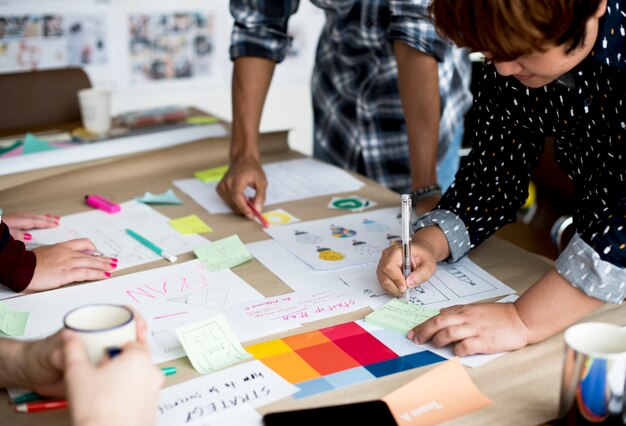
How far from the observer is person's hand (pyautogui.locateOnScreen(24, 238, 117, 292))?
3.96 feet

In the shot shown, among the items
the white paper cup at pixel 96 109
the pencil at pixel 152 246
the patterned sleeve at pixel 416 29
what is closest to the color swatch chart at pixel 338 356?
the pencil at pixel 152 246

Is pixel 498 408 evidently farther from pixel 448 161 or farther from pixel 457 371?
pixel 448 161

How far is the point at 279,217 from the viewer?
4.99 feet

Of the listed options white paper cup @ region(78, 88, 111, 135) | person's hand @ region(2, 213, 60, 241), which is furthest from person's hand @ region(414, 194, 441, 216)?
white paper cup @ region(78, 88, 111, 135)

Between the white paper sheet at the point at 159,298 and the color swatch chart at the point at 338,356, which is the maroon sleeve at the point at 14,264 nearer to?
the white paper sheet at the point at 159,298

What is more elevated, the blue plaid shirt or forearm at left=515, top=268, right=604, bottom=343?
the blue plaid shirt

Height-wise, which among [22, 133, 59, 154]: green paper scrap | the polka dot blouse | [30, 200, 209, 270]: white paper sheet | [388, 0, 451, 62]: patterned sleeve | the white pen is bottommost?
[30, 200, 209, 270]: white paper sheet

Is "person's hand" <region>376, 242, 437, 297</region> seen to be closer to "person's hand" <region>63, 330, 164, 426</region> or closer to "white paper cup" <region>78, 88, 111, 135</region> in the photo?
"person's hand" <region>63, 330, 164, 426</region>

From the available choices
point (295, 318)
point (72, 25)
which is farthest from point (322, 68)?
point (72, 25)

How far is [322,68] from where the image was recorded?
1918 millimetres

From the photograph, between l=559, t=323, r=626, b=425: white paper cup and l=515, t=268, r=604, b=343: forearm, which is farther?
l=515, t=268, r=604, b=343: forearm

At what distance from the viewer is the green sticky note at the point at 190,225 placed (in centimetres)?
145

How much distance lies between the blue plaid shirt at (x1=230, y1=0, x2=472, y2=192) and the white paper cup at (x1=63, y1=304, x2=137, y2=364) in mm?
1076

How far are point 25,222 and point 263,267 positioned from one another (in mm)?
507
